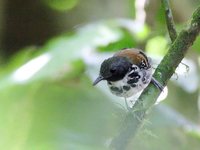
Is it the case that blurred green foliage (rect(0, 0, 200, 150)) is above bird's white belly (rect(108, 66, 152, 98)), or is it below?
below

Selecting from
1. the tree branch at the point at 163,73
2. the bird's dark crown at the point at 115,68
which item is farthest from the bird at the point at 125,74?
the tree branch at the point at 163,73

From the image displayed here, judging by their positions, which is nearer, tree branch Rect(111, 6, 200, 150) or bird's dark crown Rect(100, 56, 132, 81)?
tree branch Rect(111, 6, 200, 150)

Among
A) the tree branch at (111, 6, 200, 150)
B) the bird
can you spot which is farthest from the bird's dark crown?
the tree branch at (111, 6, 200, 150)

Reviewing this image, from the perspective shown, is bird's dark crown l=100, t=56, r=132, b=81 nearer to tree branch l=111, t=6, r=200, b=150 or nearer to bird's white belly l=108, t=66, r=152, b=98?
bird's white belly l=108, t=66, r=152, b=98

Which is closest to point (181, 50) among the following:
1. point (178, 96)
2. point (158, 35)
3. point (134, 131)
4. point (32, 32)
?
point (134, 131)

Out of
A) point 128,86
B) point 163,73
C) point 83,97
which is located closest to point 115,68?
point 128,86

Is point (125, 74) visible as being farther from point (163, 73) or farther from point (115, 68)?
point (163, 73)
